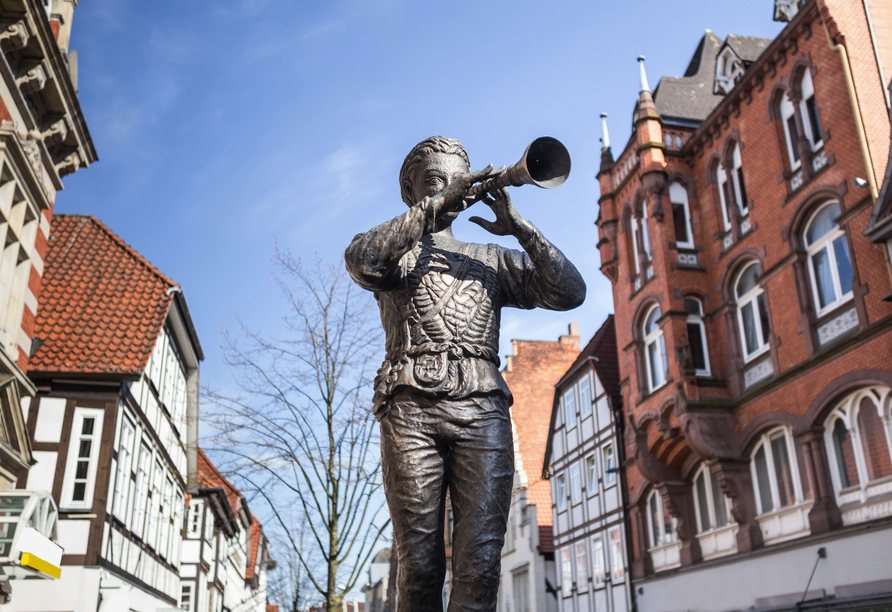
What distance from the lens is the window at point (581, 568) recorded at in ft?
96.3

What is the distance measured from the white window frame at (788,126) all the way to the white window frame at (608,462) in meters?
12.0

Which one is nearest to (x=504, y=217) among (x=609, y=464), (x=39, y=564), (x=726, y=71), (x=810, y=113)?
(x=39, y=564)

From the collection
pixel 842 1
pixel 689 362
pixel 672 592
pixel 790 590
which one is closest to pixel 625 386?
pixel 689 362

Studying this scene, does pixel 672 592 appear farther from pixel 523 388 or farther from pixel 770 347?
pixel 523 388

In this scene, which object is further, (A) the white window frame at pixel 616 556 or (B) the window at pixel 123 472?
(A) the white window frame at pixel 616 556

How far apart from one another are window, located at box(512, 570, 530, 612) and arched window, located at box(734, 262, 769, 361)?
17.8 m

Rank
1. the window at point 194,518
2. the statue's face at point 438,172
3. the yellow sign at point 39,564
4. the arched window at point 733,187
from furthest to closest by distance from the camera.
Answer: the window at point 194,518
the arched window at point 733,187
the yellow sign at point 39,564
the statue's face at point 438,172

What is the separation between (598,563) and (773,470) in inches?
415

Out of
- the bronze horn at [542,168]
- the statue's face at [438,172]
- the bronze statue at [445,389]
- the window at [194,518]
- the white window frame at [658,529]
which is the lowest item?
the bronze statue at [445,389]

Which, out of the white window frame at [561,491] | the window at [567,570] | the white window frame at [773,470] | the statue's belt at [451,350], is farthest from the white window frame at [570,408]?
the statue's belt at [451,350]

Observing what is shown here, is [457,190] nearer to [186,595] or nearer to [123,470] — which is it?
[123,470]

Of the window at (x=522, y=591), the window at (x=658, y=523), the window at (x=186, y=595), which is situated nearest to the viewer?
the window at (x=658, y=523)

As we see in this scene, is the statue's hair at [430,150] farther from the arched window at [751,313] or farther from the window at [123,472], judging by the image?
the arched window at [751,313]

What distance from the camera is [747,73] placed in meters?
21.2
